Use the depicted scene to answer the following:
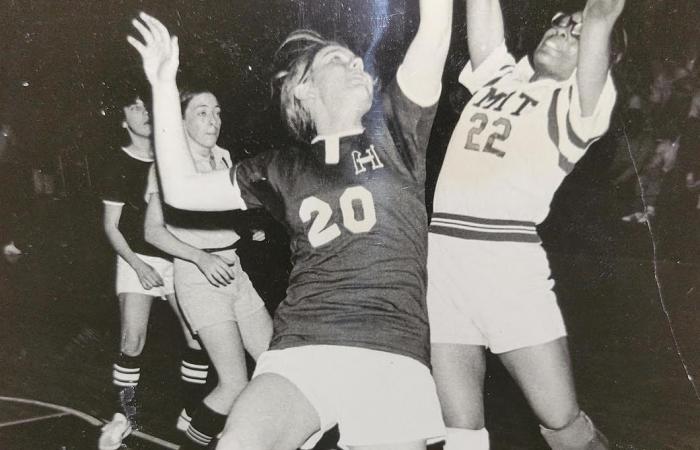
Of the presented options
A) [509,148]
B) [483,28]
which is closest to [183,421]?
[509,148]

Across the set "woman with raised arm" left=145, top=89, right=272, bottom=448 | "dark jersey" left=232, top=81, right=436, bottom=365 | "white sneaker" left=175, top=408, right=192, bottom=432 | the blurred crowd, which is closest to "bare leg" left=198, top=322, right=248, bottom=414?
"woman with raised arm" left=145, top=89, right=272, bottom=448

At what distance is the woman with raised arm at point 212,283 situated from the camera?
7.28 ft

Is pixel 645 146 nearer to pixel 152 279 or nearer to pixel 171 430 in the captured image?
pixel 152 279

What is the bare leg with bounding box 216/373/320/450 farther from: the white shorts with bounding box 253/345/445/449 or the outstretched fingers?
the outstretched fingers

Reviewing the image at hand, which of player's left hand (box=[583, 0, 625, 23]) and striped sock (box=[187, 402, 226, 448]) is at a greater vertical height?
player's left hand (box=[583, 0, 625, 23])

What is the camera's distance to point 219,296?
2.27m

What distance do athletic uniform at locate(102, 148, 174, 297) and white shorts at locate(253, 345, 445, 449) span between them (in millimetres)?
583

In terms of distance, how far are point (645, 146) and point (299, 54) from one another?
3.81ft

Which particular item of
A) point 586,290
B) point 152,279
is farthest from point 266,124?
point 586,290

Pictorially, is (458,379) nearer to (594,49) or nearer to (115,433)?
(594,49)

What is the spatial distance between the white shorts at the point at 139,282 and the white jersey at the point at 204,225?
143 millimetres

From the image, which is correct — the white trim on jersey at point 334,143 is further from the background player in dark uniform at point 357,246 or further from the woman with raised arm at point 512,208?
the woman with raised arm at point 512,208

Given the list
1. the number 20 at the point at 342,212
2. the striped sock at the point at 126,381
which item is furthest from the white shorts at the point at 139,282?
the number 20 at the point at 342,212

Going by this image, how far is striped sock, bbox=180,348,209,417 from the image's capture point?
2330mm
